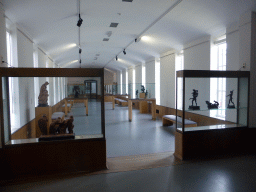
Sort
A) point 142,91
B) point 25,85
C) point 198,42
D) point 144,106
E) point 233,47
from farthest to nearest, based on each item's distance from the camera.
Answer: point 144,106 < point 142,91 < point 198,42 < point 233,47 < point 25,85

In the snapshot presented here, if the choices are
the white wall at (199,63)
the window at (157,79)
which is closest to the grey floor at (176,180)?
the white wall at (199,63)

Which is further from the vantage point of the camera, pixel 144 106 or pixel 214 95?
pixel 144 106

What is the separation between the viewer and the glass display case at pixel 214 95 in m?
4.02

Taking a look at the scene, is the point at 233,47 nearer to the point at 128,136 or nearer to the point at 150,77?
the point at 128,136

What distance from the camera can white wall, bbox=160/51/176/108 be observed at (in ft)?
28.4

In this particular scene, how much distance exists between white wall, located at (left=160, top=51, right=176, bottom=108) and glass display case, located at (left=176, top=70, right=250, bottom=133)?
11.0 feet

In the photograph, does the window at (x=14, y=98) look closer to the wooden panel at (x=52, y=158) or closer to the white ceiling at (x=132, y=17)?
the white ceiling at (x=132, y=17)

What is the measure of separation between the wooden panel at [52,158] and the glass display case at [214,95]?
183 centimetres

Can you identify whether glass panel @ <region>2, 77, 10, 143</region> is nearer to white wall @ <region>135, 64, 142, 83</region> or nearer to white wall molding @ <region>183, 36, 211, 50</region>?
white wall molding @ <region>183, 36, 211, 50</region>

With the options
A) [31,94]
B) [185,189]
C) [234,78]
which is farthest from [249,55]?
[31,94]

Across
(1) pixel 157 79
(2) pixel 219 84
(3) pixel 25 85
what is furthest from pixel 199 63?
(3) pixel 25 85

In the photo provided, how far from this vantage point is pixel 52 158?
340cm

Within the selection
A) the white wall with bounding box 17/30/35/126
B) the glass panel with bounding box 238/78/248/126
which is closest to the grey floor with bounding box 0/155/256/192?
the glass panel with bounding box 238/78/248/126

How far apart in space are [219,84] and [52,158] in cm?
440
